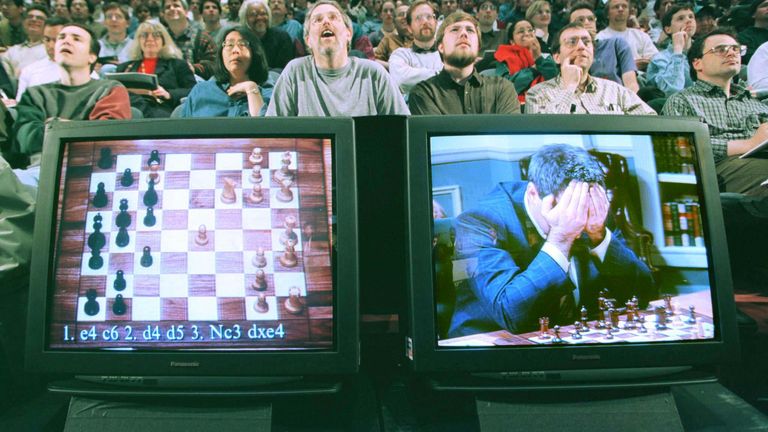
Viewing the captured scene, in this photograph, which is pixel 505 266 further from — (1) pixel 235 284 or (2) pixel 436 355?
(1) pixel 235 284

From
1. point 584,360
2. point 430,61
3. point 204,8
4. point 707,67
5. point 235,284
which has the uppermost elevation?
point 204,8

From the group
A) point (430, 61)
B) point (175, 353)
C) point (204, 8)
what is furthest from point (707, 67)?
point (204, 8)

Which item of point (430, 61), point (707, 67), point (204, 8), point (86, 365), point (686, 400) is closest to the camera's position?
point (86, 365)

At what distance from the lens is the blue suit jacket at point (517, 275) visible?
105cm

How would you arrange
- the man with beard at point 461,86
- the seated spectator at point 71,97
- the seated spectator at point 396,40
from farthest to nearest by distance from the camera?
the seated spectator at point 396,40
the man with beard at point 461,86
the seated spectator at point 71,97

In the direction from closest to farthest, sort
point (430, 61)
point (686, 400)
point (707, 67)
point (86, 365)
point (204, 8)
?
point (86, 365) < point (686, 400) < point (707, 67) < point (430, 61) < point (204, 8)

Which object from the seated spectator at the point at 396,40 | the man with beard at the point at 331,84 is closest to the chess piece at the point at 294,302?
the man with beard at the point at 331,84

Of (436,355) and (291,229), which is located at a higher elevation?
(291,229)

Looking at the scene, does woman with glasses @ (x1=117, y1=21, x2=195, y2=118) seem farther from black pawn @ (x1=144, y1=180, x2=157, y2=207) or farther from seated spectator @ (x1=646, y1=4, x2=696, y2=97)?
seated spectator @ (x1=646, y1=4, x2=696, y2=97)

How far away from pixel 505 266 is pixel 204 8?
202 inches

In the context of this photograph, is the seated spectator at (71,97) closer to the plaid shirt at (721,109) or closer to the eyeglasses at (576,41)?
the eyeglasses at (576,41)

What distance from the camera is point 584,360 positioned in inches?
40.9

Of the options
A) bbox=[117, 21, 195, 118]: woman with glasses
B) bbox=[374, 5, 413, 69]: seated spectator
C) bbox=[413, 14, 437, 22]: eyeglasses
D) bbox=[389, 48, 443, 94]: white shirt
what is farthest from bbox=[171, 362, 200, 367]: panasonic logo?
bbox=[374, 5, 413, 69]: seated spectator

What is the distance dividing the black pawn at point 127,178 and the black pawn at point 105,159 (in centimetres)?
3
